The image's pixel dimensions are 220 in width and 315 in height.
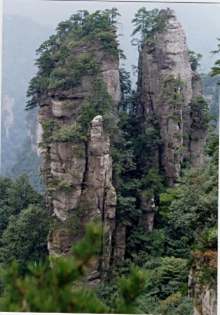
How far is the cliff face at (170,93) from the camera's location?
33.3 feet

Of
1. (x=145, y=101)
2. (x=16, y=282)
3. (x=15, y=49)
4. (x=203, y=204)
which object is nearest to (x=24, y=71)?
(x=15, y=49)

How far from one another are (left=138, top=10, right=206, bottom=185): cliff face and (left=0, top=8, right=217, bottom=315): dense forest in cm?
1

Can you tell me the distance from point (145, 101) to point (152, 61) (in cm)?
53

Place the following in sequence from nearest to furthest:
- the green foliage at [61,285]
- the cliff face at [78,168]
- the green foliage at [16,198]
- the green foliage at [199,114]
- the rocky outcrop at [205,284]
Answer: the green foliage at [61,285] → the rocky outcrop at [205,284] → the cliff face at [78,168] → the green foliage at [16,198] → the green foliage at [199,114]

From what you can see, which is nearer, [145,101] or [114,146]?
[114,146]

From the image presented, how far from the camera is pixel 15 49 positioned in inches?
451

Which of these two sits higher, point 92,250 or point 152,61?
point 152,61

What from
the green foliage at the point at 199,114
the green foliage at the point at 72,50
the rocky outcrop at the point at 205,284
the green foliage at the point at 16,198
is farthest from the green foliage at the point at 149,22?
the rocky outcrop at the point at 205,284

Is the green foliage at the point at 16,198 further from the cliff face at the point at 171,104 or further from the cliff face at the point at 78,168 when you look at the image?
the cliff face at the point at 171,104

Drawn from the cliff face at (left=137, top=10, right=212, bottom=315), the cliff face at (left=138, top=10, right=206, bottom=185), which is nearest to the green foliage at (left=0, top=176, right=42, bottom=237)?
the cliff face at (left=137, top=10, right=212, bottom=315)

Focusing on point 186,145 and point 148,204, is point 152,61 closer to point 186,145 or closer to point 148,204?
point 186,145

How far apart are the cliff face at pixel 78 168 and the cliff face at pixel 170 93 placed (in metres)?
1.03

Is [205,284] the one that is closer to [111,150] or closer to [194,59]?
[111,150]

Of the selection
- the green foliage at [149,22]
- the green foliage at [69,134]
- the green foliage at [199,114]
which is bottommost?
the green foliage at [69,134]
